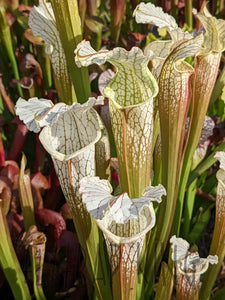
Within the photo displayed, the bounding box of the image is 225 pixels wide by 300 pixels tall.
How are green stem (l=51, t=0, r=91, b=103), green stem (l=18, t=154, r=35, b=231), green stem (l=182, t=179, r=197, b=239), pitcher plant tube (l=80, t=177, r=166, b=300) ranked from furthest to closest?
green stem (l=182, t=179, r=197, b=239) → green stem (l=18, t=154, r=35, b=231) → green stem (l=51, t=0, r=91, b=103) → pitcher plant tube (l=80, t=177, r=166, b=300)

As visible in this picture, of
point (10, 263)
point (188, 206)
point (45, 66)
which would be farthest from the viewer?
point (45, 66)

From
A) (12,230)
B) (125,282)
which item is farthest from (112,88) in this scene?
(12,230)

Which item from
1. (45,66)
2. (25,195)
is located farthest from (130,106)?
(45,66)

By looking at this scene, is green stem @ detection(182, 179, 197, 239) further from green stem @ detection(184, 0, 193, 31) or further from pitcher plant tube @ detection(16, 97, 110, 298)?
green stem @ detection(184, 0, 193, 31)

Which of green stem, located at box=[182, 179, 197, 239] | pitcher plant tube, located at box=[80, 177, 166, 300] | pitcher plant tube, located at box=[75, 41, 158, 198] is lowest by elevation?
green stem, located at box=[182, 179, 197, 239]

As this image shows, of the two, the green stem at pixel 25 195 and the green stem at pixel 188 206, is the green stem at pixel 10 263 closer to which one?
the green stem at pixel 25 195

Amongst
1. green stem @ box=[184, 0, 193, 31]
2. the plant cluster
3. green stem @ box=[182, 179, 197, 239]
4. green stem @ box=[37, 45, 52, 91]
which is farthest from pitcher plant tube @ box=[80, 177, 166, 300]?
green stem @ box=[184, 0, 193, 31]

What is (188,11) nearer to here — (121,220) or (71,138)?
(71,138)

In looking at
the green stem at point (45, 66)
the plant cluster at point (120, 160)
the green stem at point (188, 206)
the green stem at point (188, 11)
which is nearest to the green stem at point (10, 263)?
the plant cluster at point (120, 160)

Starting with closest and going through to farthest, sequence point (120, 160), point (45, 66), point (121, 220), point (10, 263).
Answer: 1. point (121, 220)
2. point (120, 160)
3. point (10, 263)
4. point (45, 66)

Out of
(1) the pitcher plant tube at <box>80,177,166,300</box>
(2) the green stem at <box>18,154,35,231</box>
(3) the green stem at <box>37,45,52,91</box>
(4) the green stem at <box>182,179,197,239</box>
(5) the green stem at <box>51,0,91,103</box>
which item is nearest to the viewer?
(1) the pitcher plant tube at <box>80,177,166,300</box>
